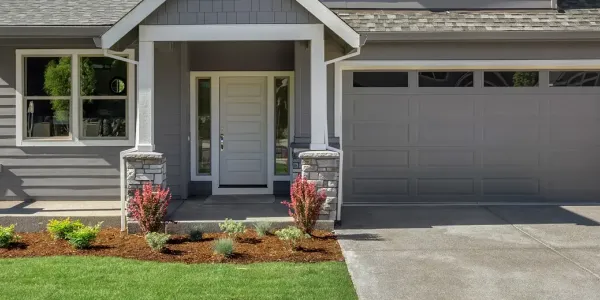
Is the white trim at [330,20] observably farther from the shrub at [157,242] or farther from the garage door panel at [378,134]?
the shrub at [157,242]

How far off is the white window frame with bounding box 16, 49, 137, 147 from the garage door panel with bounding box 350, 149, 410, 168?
3.77 metres

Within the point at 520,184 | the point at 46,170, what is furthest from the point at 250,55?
the point at 520,184

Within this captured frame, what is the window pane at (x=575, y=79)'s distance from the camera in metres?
9.49

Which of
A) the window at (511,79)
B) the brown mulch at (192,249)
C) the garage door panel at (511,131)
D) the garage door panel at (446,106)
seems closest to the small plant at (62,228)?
the brown mulch at (192,249)

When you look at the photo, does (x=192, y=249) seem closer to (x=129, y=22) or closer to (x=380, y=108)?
(x=129, y=22)

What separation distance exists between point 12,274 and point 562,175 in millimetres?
8454

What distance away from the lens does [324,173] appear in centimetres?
741

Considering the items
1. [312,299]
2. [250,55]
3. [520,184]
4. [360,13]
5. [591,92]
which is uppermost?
[360,13]

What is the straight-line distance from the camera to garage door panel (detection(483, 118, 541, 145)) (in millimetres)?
9492

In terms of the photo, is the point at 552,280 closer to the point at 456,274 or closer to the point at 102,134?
the point at 456,274

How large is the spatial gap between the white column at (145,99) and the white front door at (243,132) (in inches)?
102

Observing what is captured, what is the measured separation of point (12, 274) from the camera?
17.9 ft

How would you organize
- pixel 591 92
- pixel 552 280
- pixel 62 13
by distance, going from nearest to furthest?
pixel 552 280 < pixel 62 13 < pixel 591 92

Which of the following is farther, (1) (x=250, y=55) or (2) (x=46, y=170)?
(1) (x=250, y=55)
